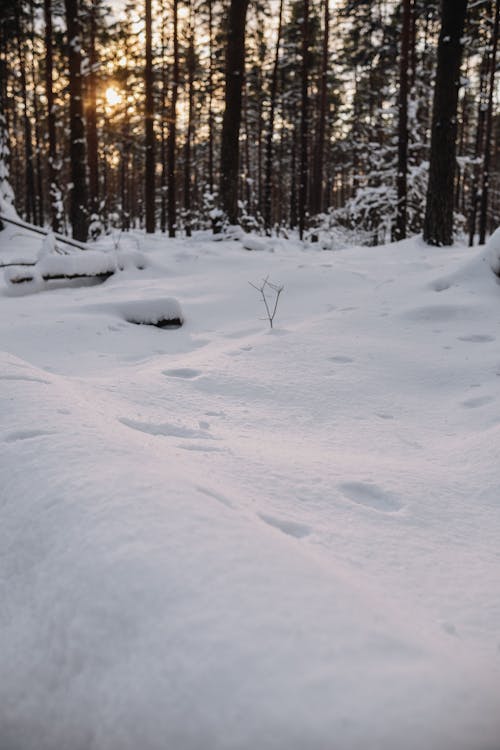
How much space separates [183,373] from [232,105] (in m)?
7.24

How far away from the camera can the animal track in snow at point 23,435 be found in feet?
5.43

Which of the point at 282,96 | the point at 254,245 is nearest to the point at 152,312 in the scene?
the point at 254,245

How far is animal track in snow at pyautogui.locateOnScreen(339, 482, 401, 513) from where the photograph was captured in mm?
1675

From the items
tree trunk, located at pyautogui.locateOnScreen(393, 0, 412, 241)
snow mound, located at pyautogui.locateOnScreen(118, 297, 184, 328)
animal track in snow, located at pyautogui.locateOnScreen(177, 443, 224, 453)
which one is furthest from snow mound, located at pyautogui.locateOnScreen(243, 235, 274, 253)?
animal track in snow, located at pyautogui.locateOnScreen(177, 443, 224, 453)

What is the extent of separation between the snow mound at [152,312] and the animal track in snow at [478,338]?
84.3 inches

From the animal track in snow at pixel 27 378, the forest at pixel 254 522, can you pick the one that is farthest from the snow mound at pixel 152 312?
the animal track in snow at pixel 27 378

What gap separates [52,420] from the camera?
1.76 meters

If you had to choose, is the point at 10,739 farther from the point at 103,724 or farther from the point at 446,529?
the point at 446,529

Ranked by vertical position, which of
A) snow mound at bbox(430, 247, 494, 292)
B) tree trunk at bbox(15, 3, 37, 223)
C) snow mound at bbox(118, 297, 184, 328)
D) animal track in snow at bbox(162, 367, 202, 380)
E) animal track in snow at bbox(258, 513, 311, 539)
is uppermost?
tree trunk at bbox(15, 3, 37, 223)

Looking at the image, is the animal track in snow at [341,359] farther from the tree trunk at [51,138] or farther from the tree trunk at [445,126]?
the tree trunk at [51,138]

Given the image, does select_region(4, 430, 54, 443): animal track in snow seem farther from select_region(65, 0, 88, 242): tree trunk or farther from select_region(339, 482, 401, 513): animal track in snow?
select_region(65, 0, 88, 242): tree trunk

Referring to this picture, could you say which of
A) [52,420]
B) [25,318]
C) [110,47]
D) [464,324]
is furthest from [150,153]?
[52,420]

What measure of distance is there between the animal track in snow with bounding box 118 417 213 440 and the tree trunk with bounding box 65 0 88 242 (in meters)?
9.27

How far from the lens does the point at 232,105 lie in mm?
8711
